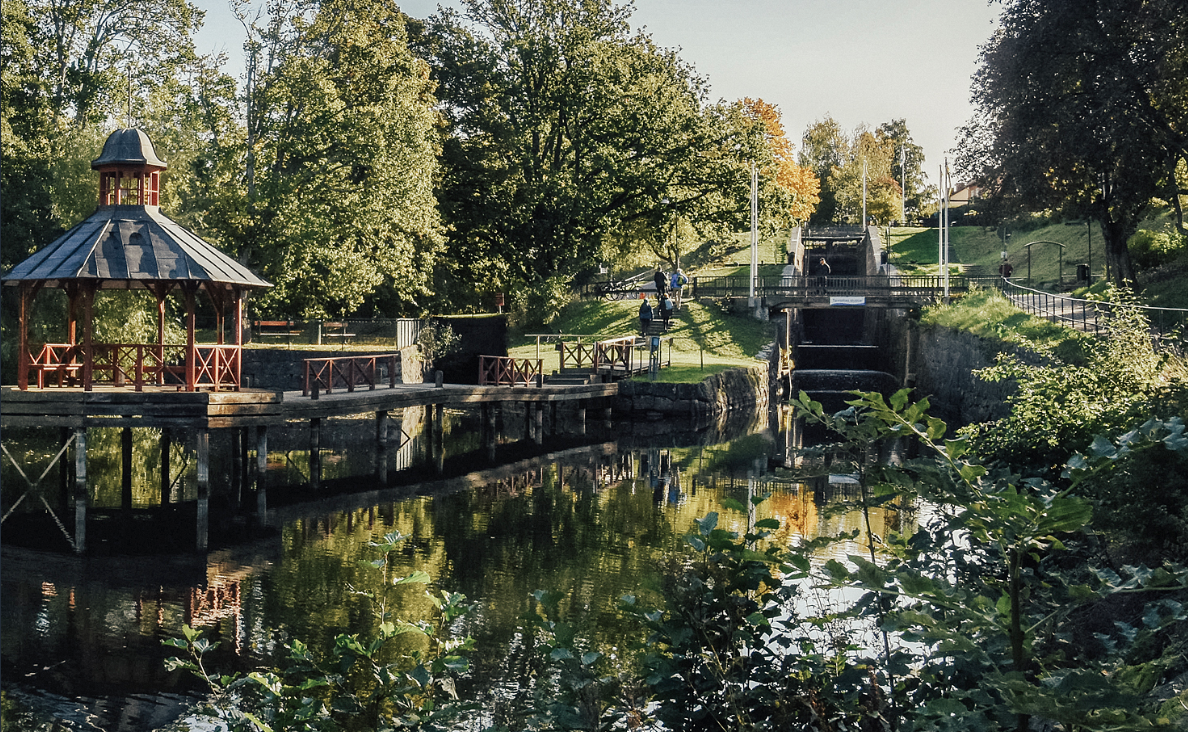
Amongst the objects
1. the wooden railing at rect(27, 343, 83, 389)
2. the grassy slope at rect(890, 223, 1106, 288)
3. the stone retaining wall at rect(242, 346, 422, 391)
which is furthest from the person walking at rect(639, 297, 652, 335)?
the wooden railing at rect(27, 343, 83, 389)

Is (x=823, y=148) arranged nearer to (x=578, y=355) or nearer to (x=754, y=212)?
(x=754, y=212)

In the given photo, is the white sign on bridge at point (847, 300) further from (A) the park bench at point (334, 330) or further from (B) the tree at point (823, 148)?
(B) the tree at point (823, 148)

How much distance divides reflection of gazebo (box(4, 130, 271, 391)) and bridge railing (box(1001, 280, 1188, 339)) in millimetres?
14557

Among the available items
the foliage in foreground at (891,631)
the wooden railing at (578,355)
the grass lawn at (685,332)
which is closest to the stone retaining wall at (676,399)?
the wooden railing at (578,355)

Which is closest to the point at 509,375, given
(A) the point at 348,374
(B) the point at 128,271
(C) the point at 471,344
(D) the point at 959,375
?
(A) the point at 348,374

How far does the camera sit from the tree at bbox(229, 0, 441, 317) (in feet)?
106

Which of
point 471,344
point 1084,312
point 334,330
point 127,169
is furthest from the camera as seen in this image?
point 471,344

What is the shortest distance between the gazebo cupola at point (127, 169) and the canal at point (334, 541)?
17.4 feet

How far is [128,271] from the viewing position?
60.3 ft

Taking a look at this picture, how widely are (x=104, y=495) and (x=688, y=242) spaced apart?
107 feet

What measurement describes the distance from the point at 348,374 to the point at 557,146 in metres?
20.2

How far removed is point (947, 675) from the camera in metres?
4.43

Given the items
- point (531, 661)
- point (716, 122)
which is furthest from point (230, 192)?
point (531, 661)

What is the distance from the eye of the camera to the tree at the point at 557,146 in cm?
4069
